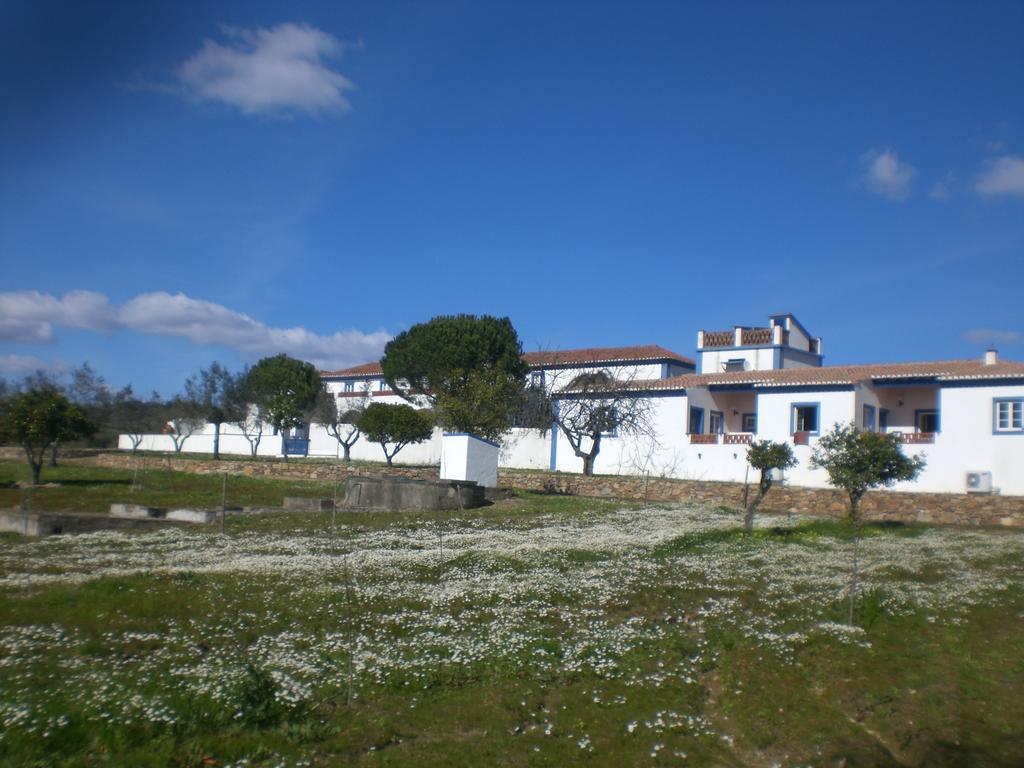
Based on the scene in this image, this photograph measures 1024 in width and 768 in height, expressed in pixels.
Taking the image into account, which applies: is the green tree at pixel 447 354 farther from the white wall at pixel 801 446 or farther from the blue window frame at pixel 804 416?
the blue window frame at pixel 804 416

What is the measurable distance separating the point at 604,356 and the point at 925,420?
25.6 m

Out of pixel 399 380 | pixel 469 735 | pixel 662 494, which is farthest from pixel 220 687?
pixel 399 380

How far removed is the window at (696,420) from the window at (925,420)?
11.6 metres

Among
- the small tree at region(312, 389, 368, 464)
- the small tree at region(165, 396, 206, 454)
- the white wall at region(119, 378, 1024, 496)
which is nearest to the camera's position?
the white wall at region(119, 378, 1024, 496)

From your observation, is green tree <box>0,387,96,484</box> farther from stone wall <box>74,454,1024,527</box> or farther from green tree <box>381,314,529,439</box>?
green tree <box>381,314,529,439</box>

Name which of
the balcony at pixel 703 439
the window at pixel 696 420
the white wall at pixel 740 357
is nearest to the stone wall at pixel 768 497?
the balcony at pixel 703 439

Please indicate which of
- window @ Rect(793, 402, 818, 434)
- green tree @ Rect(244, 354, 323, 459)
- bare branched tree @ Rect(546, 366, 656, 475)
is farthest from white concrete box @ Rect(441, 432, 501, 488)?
green tree @ Rect(244, 354, 323, 459)

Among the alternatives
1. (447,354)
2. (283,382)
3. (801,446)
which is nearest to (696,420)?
(801,446)

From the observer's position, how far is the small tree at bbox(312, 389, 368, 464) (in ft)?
227

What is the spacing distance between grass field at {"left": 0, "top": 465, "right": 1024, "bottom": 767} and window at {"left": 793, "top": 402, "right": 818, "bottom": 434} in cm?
2733

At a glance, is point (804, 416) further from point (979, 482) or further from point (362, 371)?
point (362, 371)

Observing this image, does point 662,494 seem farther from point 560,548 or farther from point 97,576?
point 97,576

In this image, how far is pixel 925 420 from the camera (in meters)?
47.3

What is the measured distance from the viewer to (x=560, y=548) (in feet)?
62.4
